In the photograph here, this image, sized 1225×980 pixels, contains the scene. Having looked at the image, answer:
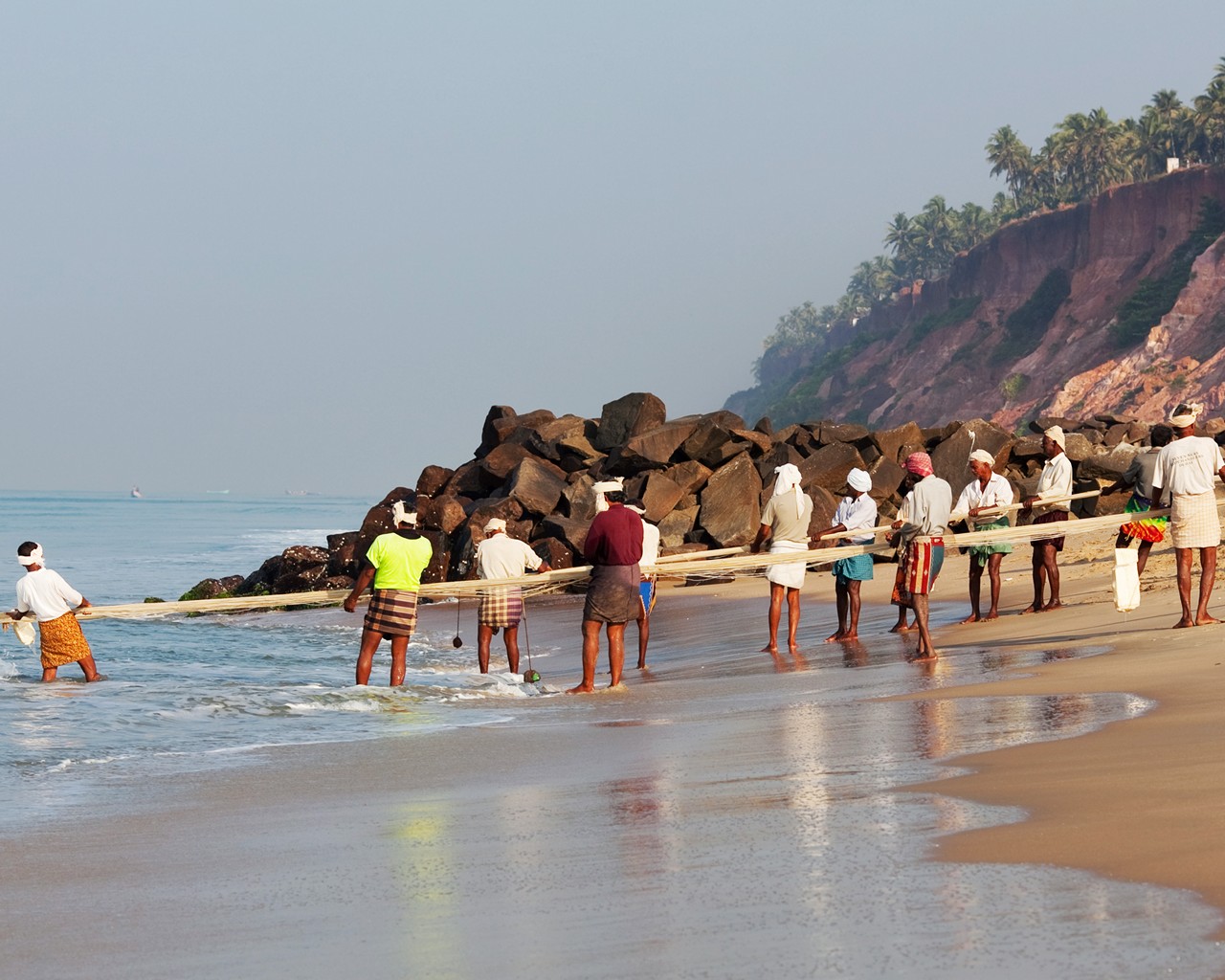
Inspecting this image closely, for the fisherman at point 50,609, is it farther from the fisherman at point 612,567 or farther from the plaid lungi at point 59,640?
the fisherman at point 612,567

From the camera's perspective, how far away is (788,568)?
1349cm

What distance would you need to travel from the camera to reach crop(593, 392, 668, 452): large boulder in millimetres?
28703

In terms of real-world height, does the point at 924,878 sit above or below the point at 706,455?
below

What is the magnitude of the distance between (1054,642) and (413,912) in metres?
8.07

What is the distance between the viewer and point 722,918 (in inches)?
165

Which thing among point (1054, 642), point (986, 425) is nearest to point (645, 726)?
point (1054, 642)

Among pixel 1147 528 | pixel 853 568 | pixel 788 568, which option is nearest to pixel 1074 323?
pixel 853 568

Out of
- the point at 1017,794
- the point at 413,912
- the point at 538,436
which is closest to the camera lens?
the point at 413,912

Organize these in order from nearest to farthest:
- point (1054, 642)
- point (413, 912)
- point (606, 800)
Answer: point (413, 912) < point (606, 800) < point (1054, 642)

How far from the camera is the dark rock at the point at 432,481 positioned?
1167 inches

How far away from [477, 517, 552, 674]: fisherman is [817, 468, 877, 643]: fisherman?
2747 millimetres

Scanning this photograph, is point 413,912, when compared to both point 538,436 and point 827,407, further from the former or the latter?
point 827,407

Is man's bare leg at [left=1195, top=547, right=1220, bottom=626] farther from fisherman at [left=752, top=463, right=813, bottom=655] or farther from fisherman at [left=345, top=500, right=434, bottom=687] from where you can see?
fisherman at [left=345, top=500, right=434, bottom=687]

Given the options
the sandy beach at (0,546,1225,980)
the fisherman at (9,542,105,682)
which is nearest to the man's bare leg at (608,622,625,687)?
the sandy beach at (0,546,1225,980)
